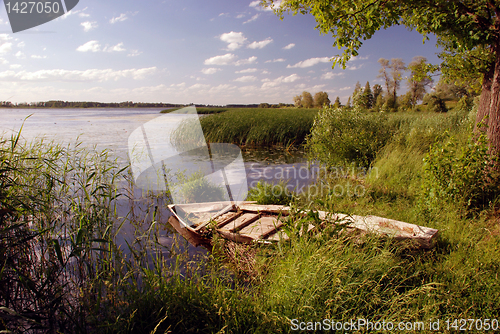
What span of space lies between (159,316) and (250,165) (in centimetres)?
826

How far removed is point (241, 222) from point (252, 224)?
17 centimetres

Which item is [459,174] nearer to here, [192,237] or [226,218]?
[226,218]

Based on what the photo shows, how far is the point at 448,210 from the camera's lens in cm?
374

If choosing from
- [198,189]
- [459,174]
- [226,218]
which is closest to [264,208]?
[226,218]

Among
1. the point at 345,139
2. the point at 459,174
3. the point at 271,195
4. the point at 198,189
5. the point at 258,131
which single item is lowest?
the point at 271,195

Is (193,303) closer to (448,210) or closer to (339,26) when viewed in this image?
(448,210)

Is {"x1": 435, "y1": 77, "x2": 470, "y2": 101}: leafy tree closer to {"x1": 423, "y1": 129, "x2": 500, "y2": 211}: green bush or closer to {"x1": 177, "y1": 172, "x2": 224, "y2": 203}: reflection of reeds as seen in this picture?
{"x1": 423, "y1": 129, "x2": 500, "y2": 211}: green bush

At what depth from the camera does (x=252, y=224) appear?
13.2 feet

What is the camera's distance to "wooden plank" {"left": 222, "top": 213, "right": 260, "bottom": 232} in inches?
149

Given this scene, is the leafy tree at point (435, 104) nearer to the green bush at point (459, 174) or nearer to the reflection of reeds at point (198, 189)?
the green bush at point (459, 174)

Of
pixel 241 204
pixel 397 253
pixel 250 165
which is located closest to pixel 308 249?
pixel 397 253

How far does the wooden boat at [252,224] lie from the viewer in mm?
2996

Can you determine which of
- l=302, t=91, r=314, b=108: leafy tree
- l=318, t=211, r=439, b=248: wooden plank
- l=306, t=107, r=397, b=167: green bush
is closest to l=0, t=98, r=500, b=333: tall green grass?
l=318, t=211, r=439, b=248: wooden plank

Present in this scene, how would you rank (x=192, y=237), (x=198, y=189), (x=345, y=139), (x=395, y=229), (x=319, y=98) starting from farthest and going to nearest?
(x=319, y=98) < (x=345, y=139) < (x=198, y=189) < (x=192, y=237) < (x=395, y=229)
